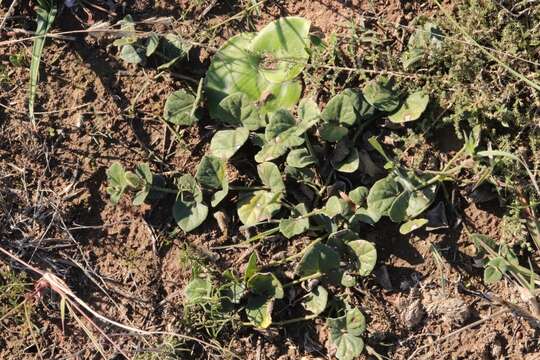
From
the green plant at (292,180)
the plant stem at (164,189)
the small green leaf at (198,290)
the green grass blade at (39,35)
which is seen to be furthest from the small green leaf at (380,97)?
the green grass blade at (39,35)

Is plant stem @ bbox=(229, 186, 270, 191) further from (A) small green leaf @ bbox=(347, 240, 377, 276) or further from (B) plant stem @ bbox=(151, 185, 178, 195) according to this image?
(A) small green leaf @ bbox=(347, 240, 377, 276)

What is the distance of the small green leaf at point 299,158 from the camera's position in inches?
106

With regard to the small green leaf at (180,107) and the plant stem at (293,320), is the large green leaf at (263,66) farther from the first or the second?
the plant stem at (293,320)

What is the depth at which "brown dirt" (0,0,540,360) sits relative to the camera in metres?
2.74

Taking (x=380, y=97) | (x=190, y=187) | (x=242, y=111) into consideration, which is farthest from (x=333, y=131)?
(x=190, y=187)

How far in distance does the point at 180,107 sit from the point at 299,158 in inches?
20.1

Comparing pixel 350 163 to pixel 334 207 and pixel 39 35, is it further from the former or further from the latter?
pixel 39 35

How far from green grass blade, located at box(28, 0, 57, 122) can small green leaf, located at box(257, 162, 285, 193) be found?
3.18ft

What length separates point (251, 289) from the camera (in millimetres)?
2764

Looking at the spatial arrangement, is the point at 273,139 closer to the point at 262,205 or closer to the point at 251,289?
the point at 262,205

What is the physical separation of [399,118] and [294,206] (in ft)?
1.66

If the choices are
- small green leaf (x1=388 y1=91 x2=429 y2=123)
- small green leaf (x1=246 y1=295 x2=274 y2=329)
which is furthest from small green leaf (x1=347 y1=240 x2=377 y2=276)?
small green leaf (x1=388 y1=91 x2=429 y2=123)

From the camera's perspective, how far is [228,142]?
9.10 ft

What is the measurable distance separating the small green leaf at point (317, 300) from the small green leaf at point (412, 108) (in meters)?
0.68
